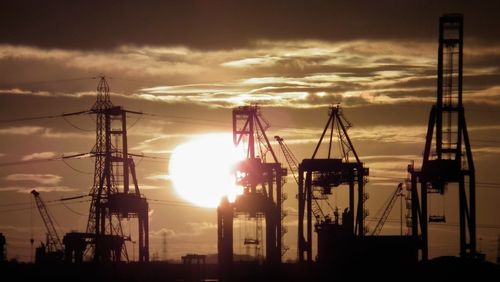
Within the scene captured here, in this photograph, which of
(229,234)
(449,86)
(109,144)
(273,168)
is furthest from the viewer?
(109,144)

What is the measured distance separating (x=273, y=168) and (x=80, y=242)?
2520 centimetres

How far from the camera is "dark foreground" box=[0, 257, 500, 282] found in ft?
256

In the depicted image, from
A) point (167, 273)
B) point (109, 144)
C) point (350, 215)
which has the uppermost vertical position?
point (109, 144)

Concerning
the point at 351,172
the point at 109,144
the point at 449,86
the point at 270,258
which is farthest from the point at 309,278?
the point at 109,144

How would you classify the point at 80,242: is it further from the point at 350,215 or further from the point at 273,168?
the point at 350,215

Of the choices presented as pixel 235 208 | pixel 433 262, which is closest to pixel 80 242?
pixel 235 208

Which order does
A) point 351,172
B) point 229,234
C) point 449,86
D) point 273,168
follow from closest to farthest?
1. point 449,86
2. point 229,234
3. point 351,172
4. point 273,168

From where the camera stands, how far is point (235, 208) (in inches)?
3629

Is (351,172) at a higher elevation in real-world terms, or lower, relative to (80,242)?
higher

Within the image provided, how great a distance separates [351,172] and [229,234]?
47.2 feet

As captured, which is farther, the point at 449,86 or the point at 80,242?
the point at 80,242

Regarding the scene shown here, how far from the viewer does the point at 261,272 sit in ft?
290

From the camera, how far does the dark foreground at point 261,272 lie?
78062 millimetres

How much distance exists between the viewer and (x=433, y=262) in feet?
268
